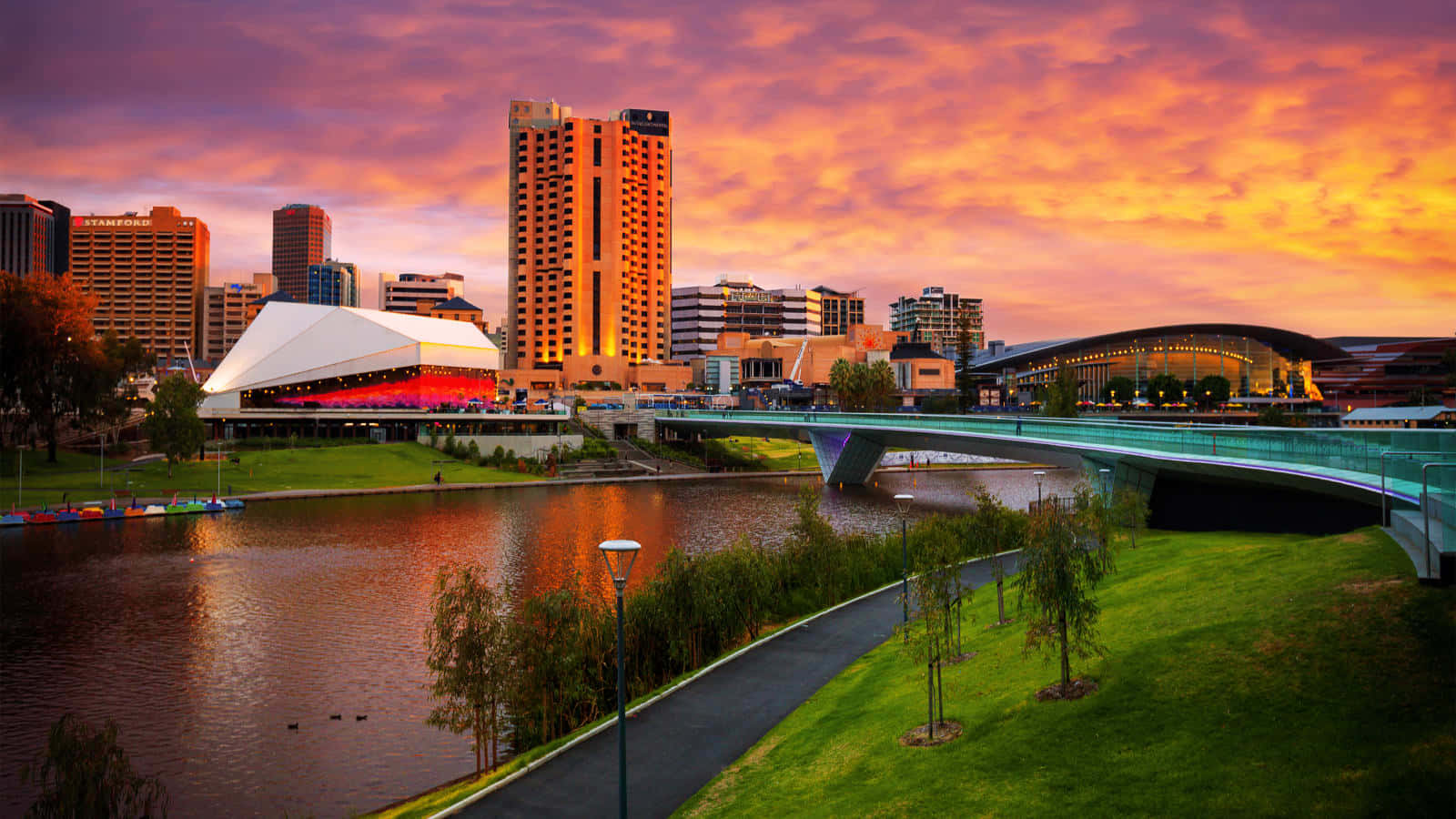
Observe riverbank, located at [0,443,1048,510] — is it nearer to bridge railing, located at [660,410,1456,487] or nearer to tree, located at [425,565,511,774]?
bridge railing, located at [660,410,1456,487]

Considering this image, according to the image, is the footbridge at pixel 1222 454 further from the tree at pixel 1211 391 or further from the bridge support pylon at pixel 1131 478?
the tree at pixel 1211 391

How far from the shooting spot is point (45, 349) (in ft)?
268

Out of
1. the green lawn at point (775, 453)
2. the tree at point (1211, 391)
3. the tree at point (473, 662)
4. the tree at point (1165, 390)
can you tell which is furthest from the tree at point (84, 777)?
the tree at point (1211, 391)

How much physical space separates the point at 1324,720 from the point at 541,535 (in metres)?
51.1

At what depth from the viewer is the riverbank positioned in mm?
75438

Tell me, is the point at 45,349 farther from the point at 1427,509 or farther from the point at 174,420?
the point at 1427,509

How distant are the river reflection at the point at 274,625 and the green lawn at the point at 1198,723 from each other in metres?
11.7

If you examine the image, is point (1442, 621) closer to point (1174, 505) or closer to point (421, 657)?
point (421, 657)

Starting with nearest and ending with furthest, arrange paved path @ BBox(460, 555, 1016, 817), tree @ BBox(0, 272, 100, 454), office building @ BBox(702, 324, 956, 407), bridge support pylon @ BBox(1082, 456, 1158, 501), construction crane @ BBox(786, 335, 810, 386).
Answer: paved path @ BBox(460, 555, 1016, 817)
bridge support pylon @ BBox(1082, 456, 1158, 501)
tree @ BBox(0, 272, 100, 454)
office building @ BBox(702, 324, 956, 407)
construction crane @ BBox(786, 335, 810, 386)

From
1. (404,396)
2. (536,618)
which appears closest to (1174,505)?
(536,618)

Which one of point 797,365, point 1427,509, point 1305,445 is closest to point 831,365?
point 797,365

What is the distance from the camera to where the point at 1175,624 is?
70.9ft

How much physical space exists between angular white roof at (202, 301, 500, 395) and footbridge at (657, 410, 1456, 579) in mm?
68121

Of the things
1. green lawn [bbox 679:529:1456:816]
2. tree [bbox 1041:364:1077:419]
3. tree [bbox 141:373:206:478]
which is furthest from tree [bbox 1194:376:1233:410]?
tree [bbox 141:373:206:478]
